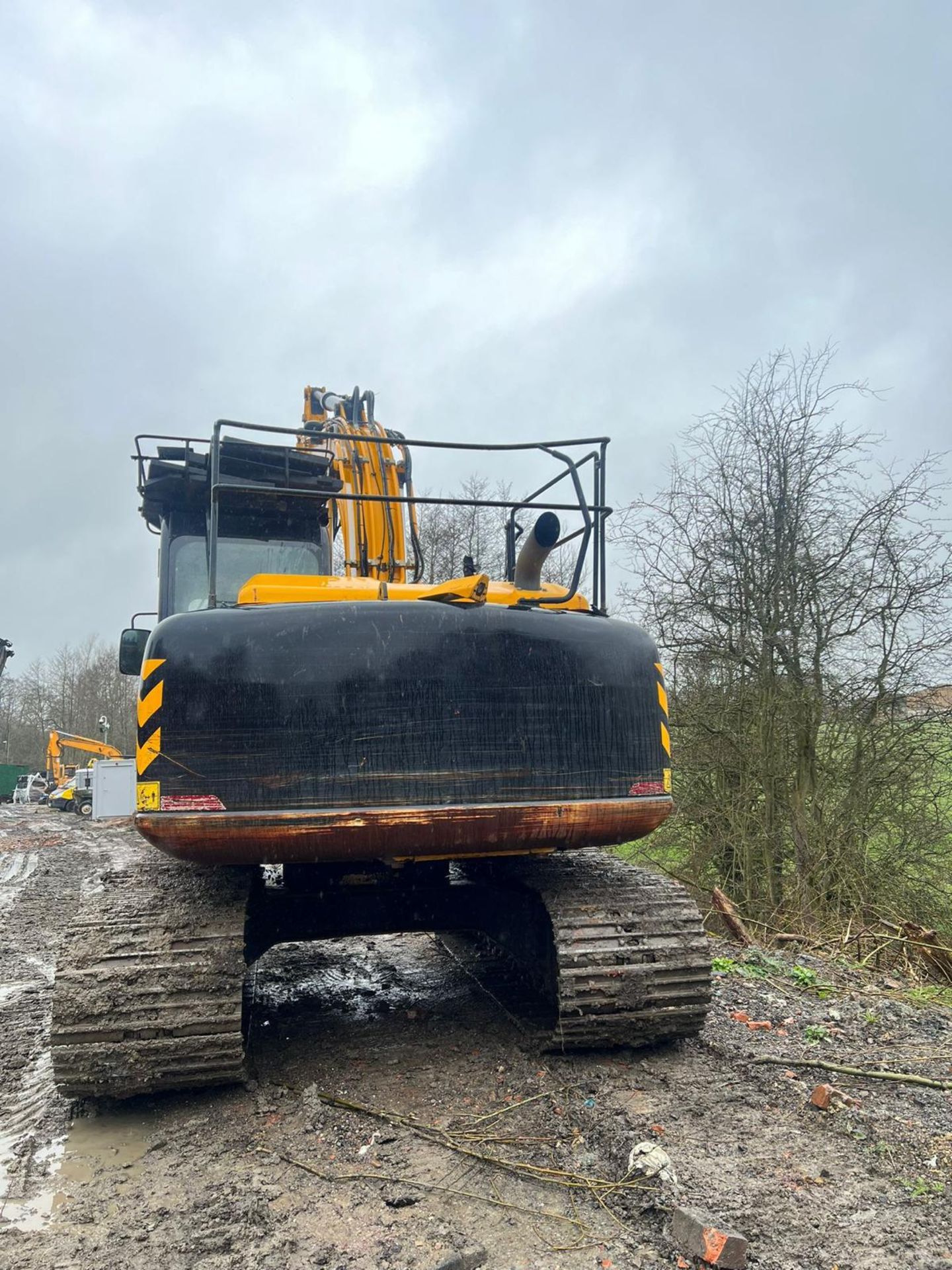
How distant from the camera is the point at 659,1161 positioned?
2.90 metres

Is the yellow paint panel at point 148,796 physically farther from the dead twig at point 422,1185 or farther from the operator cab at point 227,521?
the operator cab at point 227,521

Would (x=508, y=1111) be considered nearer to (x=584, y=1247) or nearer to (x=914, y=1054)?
(x=584, y=1247)

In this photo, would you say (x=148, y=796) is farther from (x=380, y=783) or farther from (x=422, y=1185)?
(x=422, y=1185)

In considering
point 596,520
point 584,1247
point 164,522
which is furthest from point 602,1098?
point 164,522

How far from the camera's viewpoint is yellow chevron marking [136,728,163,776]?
3.46 meters

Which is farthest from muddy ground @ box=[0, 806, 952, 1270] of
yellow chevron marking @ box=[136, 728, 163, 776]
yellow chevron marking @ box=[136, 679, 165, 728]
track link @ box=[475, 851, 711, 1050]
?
yellow chevron marking @ box=[136, 679, 165, 728]

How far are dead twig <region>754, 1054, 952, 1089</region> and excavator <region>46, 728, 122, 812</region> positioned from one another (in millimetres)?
26788

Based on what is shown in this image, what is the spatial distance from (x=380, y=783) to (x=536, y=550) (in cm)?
122

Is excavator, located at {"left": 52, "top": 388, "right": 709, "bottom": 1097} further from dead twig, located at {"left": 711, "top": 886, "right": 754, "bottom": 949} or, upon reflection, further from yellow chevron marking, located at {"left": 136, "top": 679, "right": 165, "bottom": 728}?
dead twig, located at {"left": 711, "top": 886, "right": 754, "bottom": 949}

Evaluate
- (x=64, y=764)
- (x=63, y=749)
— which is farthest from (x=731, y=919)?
(x=63, y=749)

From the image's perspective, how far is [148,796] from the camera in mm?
3457

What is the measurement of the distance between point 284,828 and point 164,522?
2.70 m

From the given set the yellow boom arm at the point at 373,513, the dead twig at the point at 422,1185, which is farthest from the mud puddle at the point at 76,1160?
the yellow boom arm at the point at 373,513

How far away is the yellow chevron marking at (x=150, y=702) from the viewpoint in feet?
11.4
